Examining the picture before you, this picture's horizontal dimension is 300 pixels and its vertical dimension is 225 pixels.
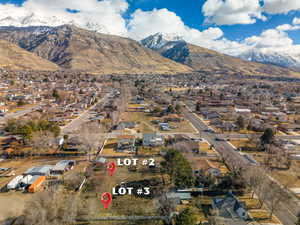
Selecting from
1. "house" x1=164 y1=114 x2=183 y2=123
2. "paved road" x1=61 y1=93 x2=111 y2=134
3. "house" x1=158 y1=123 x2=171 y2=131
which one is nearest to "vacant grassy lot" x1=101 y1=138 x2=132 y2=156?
"paved road" x1=61 y1=93 x2=111 y2=134

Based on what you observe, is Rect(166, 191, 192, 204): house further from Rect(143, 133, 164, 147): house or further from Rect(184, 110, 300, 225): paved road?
Rect(143, 133, 164, 147): house

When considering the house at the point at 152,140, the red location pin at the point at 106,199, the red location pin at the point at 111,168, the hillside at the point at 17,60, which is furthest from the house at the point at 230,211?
the hillside at the point at 17,60

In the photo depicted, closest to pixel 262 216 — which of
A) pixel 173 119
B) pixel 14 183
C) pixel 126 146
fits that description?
pixel 126 146

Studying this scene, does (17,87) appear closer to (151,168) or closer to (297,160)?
(151,168)

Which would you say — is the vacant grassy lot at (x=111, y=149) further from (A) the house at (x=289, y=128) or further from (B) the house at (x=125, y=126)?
(A) the house at (x=289, y=128)

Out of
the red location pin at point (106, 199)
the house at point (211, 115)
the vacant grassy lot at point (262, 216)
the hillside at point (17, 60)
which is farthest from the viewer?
the hillside at point (17, 60)

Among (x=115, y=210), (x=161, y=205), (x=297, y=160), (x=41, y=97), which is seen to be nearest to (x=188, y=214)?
(x=161, y=205)
